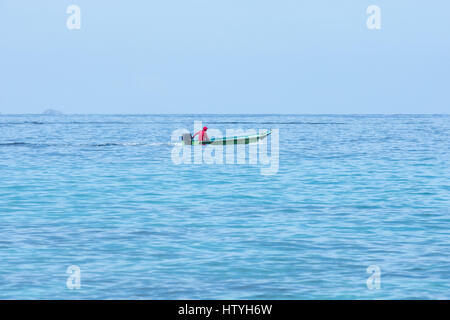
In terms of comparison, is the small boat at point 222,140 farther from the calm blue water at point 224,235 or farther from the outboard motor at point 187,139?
the calm blue water at point 224,235

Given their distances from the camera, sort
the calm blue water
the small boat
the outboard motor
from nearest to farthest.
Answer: the calm blue water → the outboard motor → the small boat

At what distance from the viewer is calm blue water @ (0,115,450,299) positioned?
14.2 meters

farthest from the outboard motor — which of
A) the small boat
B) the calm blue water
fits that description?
the calm blue water

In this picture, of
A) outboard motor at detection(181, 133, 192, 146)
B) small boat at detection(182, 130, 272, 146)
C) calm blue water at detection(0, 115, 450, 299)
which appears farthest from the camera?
small boat at detection(182, 130, 272, 146)

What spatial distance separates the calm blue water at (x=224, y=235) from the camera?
46.7ft

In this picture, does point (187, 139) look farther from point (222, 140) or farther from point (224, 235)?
point (224, 235)

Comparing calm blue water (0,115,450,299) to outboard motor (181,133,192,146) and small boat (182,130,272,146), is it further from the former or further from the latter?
small boat (182,130,272,146)

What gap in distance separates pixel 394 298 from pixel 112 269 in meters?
6.03

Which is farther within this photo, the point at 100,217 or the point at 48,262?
the point at 100,217

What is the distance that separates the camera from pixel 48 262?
1608 cm

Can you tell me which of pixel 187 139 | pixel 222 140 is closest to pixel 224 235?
pixel 187 139
